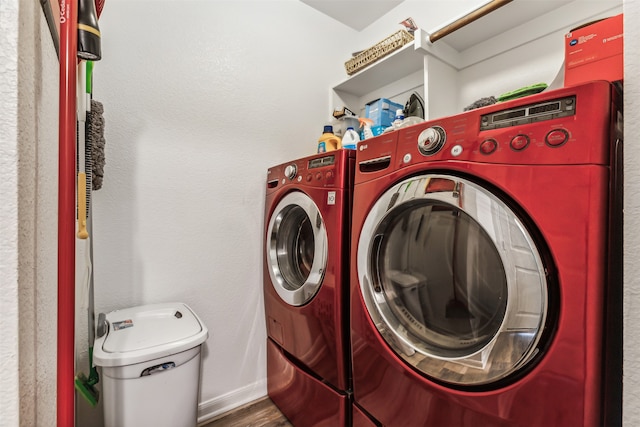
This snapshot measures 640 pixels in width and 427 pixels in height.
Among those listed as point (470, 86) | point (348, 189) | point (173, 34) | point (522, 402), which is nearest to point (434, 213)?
point (348, 189)

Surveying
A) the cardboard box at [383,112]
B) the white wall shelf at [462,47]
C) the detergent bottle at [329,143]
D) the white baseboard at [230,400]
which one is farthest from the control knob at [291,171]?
the white baseboard at [230,400]

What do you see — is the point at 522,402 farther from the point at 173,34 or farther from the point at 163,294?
the point at 173,34

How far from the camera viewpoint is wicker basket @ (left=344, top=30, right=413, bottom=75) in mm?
1418

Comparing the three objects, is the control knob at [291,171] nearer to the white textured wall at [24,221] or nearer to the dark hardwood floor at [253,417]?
the white textured wall at [24,221]

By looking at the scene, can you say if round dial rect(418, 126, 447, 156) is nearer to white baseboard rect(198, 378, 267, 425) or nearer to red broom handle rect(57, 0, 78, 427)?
red broom handle rect(57, 0, 78, 427)

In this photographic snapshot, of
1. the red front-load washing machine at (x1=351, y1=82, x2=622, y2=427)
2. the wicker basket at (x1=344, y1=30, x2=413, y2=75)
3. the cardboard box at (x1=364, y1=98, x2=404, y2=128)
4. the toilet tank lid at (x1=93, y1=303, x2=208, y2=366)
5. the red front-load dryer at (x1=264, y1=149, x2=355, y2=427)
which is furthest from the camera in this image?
the cardboard box at (x1=364, y1=98, x2=404, y2=128)

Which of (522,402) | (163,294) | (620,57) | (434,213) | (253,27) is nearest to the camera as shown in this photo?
(522,402)

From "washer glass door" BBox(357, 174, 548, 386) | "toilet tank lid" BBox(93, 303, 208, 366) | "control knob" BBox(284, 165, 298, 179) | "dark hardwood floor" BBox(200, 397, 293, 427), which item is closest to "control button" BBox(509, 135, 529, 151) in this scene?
"washer glass door" BBox(357, 174, 548, 386)

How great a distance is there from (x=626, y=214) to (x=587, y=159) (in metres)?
0.15

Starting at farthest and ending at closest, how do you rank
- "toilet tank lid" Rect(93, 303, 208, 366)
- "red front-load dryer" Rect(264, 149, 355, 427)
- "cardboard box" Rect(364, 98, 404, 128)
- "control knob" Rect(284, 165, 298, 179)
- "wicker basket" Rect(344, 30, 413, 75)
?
"cardboard box" Rect(364, 98, 404, 128), "wicker basket" Rect(344, 30, 413, 75), "control knob" Rect(284, 165, 298, 179), "red front-load dryer" Rect(264, 149, 355, 427), "toilet tank lid" Rect(93, 303, 208, 366)

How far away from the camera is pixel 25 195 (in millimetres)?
332

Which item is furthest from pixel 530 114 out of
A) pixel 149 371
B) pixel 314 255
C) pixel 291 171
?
pixel 149 371

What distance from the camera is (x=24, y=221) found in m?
0.33

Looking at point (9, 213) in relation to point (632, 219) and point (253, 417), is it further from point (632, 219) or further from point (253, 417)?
point (253, 417)
